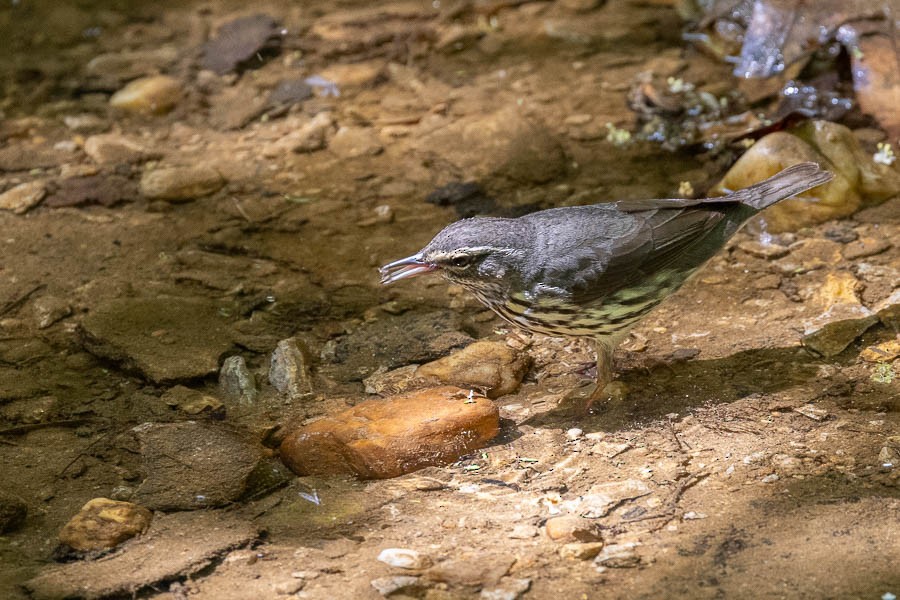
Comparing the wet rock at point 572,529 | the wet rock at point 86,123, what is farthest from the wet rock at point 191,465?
the wet rock at point 86,123

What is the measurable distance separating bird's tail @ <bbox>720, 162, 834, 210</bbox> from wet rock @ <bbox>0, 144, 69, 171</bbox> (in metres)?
4.65

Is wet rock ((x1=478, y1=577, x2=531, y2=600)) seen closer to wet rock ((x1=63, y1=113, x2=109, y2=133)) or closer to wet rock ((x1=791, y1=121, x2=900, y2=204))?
wet rock ((x1=791, y1=121, x2=900, y2=204))

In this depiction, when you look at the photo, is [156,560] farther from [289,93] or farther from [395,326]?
[289,93]

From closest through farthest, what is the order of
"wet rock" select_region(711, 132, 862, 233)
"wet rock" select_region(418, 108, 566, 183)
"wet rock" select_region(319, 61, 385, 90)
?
"wet rock" select_region(711, 132, 862, 233) → "wet rock" select_region(418, 108, 566, 183) → "wet rock" select_region(319, 61, 385, 90)

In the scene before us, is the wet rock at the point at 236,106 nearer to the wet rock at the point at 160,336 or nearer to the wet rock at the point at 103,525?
the wet rock at the point at 160,336

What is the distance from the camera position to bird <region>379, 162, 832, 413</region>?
4.48 metres

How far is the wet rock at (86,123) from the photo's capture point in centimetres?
722

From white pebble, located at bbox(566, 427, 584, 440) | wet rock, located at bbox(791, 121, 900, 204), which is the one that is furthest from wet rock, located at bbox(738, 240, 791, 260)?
white pebble, located at bbox(566, 427, 584, 440)

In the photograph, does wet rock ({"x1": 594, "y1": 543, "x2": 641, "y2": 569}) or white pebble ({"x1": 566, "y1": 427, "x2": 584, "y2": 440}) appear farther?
white pebble ({"x1": 566, "y1": 427, "x2": 584, "y2": 440})

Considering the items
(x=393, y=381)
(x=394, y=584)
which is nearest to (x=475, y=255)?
(x=393, y=381)

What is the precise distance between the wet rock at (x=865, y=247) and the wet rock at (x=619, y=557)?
266 centimetres

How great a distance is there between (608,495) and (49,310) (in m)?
3.25

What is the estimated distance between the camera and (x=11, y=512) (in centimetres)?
395

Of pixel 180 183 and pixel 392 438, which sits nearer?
pixel 392 438
